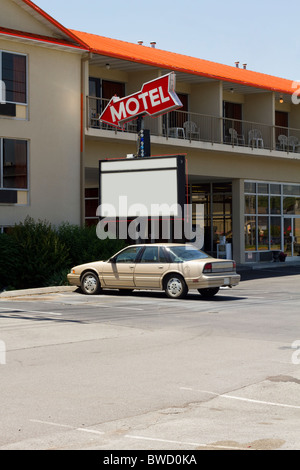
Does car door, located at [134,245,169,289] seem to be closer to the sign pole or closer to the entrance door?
the sign pole

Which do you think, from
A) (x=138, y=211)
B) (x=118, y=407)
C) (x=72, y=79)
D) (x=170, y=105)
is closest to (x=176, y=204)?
(x=138, y=211)

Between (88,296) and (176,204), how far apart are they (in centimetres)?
727

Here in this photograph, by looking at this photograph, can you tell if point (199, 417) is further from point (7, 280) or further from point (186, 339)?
point (7, 280)

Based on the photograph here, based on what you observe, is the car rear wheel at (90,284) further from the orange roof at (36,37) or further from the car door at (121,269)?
the orange roof at (36,37)

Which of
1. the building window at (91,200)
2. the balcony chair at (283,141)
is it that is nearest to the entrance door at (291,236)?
the balcony chair at (283,141)

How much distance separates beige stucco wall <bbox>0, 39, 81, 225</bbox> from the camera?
26.8 m

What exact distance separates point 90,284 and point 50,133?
27.8ft

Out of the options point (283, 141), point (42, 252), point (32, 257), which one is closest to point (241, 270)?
point (283, 141)

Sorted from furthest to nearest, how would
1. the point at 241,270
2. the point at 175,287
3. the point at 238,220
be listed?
the point at 238,220
the point at 241,270
the point at 175,287

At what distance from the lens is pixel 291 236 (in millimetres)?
39938

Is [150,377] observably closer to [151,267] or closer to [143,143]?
[151,267]

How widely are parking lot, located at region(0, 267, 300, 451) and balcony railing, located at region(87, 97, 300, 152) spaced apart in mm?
14581

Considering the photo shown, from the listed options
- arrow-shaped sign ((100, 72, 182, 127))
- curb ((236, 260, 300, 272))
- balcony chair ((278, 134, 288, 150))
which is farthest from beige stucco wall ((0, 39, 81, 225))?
balcony chair ((278, 134, 288, 150))
